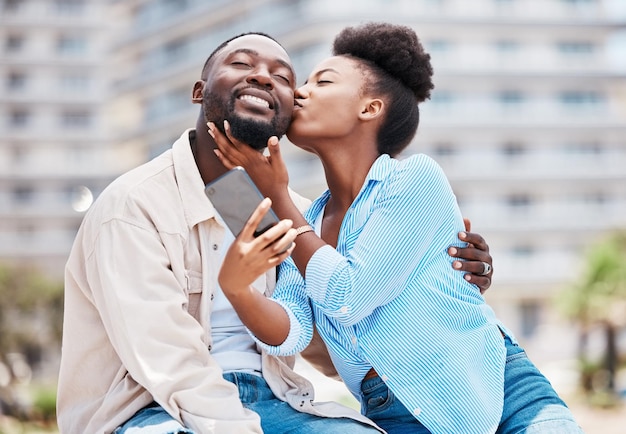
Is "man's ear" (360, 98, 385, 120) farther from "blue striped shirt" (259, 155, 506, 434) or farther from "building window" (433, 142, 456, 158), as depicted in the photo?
"building window" (433, 142, 456, 158)

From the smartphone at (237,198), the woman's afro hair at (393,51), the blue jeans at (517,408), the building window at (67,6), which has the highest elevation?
the woman's afro hair at (393,51)

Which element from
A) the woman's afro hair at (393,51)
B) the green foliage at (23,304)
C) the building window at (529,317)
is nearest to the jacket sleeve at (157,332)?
the woman's afro hair at (393,51)

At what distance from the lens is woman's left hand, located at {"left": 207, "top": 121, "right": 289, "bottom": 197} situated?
2.72 m

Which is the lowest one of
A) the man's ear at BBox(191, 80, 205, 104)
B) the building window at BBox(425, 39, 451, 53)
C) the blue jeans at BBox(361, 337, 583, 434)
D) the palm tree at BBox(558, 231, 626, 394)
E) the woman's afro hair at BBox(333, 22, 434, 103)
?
the palm tree at BBox(558, 231, 626, 394)

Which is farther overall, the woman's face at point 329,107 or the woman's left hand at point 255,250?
the woman's face at point 329,107

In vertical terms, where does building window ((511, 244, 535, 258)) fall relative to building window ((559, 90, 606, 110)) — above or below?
below

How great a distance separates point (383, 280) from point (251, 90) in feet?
2.81

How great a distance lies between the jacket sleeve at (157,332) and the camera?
2.42 meters

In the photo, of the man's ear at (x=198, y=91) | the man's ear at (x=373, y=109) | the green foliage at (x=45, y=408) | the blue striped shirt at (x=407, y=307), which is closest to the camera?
the blue striped shirt at (x=407, y=307)

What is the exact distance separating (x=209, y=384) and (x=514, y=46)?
43694 millimetres

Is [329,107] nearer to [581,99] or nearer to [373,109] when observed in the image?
[373,109]

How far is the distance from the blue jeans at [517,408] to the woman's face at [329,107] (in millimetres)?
899

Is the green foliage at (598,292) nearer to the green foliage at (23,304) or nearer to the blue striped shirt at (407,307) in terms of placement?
the green foliage at (23,304)

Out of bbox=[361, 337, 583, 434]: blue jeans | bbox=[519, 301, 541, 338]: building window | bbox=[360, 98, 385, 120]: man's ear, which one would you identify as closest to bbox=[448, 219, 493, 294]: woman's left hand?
bbox=[361, 337, 583, 434]: blue jeans
